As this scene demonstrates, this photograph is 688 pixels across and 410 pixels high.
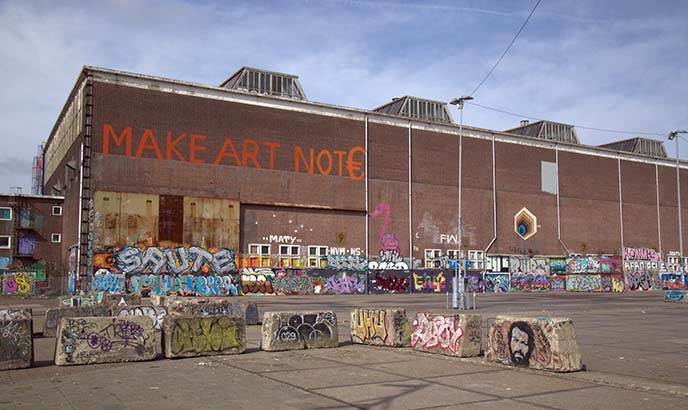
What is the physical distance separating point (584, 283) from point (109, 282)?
152 feet

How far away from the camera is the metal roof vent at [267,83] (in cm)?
5591

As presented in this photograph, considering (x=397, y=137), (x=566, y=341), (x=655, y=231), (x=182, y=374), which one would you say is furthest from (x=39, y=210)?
(x=655, y=231)

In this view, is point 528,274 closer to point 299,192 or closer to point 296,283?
point 296,283

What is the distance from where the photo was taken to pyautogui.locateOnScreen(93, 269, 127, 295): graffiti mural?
149 feet

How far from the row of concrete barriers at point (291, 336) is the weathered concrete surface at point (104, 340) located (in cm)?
2

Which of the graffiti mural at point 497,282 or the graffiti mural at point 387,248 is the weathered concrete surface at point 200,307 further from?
the graffiti mural at point 497,282

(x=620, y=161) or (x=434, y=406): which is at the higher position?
(x=620, y=161)

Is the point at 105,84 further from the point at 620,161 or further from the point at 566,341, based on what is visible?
the point at 620,161

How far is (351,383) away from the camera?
35.7 feet

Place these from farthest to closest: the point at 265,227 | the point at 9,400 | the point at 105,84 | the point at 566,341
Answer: the point at 265,227 → the point at 105,84 → the point at 566,341 → the point at 9,400

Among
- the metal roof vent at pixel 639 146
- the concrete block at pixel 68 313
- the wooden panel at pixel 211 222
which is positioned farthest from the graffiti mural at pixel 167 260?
the metal roof vent at pixel 639 146

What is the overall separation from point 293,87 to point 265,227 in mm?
13484

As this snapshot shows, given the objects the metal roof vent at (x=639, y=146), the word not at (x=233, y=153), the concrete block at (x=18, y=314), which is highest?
the metal roof vent at (x=639, y=146)

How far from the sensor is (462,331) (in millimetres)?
13859
